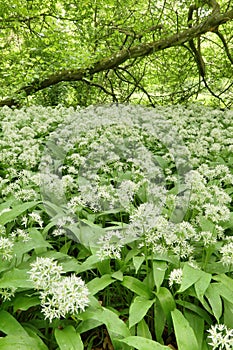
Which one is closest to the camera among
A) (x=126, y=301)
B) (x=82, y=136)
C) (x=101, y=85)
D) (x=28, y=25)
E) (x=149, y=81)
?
(x=126, y=301)

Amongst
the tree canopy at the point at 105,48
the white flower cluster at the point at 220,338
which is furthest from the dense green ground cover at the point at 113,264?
the tree canopy at the point at 105,48

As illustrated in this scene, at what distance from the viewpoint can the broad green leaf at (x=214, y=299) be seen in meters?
2.10

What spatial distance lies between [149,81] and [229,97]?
7.65 feet

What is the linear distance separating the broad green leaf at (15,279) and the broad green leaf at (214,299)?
96 centimetres

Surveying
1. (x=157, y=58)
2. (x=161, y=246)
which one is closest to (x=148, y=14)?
(x=157, y=58)

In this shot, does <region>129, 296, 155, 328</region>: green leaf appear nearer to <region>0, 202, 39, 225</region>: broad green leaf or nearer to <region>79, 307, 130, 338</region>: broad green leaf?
<region>79, 307, 130, 338</region>: broad green leaf

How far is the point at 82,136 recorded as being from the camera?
219 inches

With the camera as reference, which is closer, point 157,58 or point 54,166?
point 54,166

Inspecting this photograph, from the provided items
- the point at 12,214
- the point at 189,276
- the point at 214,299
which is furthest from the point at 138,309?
the point at 12,214

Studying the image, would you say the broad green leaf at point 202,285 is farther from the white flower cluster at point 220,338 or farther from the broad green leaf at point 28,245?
the broad green leaf at point 28,245

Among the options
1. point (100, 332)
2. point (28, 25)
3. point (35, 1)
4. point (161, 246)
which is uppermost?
point (35, 1)

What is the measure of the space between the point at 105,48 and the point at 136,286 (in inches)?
327

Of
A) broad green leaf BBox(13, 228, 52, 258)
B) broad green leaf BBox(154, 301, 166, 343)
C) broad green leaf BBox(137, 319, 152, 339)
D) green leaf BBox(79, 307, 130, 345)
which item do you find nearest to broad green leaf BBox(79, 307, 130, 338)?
green leaf BBox(79, 307, 130, 345)

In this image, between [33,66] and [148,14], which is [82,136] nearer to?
[33,66]
